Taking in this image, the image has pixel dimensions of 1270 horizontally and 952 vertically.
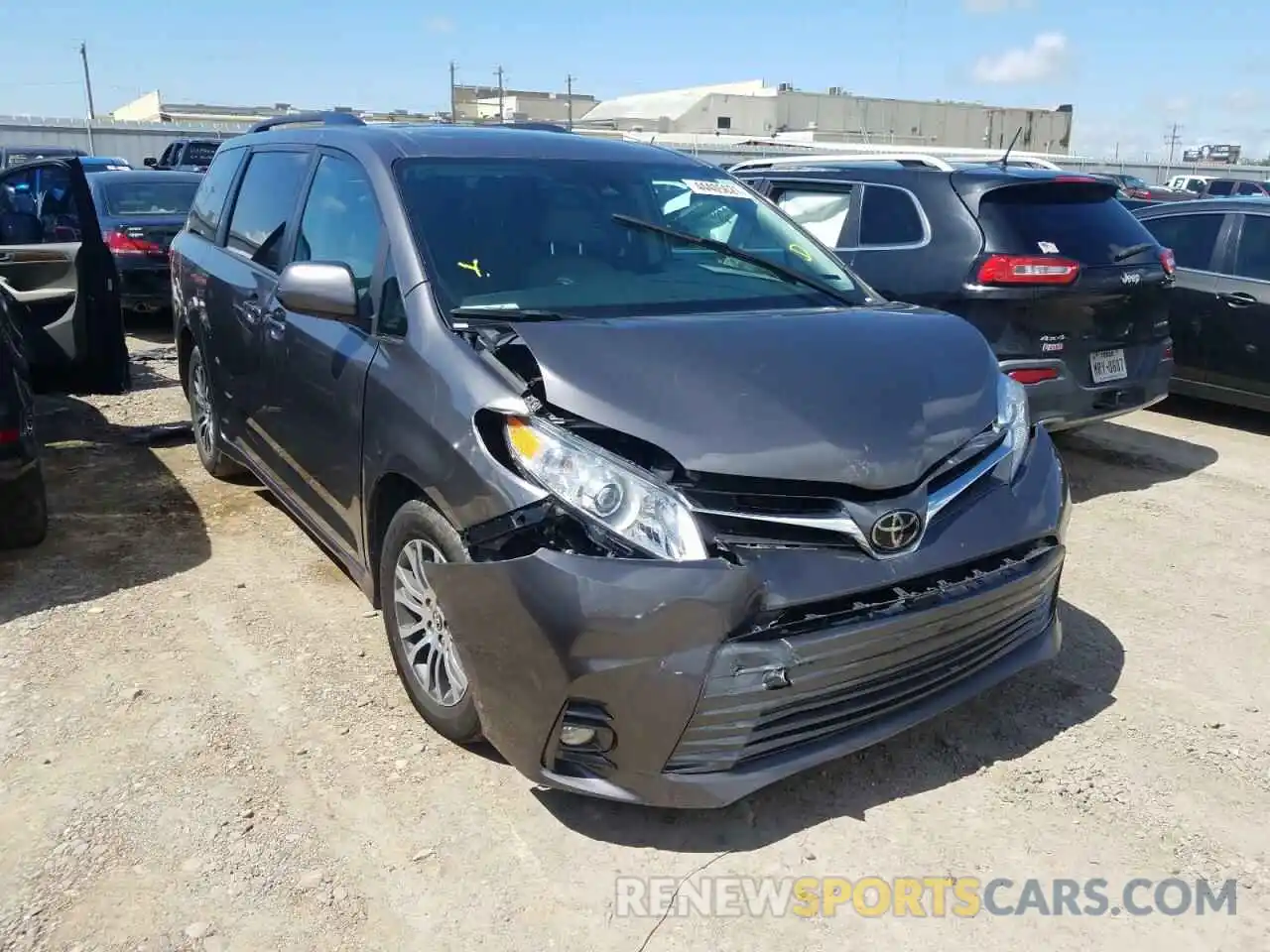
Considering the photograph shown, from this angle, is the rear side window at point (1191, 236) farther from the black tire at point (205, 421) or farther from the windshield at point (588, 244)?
the black tire at point (205, 421)

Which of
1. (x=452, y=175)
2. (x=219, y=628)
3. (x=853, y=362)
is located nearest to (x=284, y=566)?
(x=219, y=628)

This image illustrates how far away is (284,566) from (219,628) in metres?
0.67

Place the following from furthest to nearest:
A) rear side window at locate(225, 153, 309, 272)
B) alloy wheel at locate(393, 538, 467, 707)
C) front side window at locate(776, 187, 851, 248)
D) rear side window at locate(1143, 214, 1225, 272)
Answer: rear side window at locate(1143, 214, 1225, 272)
front side window at locate(776, 187, 851, 248)
rear side window at locate(225, 153, 309, 272)
alloy wheel at locate(393, 538, 467, 707)

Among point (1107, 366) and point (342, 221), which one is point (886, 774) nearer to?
point (342, 221)

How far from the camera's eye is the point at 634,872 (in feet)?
8.85

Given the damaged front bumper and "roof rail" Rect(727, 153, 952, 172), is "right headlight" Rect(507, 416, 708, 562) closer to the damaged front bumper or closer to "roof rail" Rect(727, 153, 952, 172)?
the damaged front bumper

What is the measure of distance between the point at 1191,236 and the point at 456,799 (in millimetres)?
7127

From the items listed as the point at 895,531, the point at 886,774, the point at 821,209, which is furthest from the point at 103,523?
the point at 821,209

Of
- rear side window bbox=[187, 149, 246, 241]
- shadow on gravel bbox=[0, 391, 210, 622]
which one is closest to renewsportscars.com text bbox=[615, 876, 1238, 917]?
shadow on gravel bbox=[0, 391, 210, 622]

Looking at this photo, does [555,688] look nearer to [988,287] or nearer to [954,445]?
[954,445]

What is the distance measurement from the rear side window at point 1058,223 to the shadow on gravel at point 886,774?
2.52 m

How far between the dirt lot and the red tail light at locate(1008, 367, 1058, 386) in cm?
118

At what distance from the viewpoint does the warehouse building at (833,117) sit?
62906mm

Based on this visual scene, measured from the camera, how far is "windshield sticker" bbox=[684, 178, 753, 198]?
163 inches
